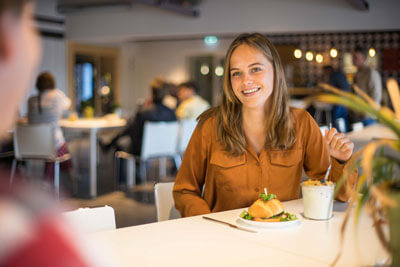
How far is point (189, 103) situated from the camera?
703 centimetres

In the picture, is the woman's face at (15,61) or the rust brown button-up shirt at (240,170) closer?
the woman's face at (15,61)

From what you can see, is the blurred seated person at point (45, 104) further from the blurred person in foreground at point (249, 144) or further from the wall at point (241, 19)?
the wall at point (241, 19)

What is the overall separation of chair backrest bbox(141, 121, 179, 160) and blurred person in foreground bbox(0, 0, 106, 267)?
5116mm

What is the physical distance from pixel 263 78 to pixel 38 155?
3.81 meters

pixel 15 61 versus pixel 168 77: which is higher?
pixel 168 77

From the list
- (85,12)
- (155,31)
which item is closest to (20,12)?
(155,31)

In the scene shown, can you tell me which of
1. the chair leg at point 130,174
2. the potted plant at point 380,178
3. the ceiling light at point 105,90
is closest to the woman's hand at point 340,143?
the potted plant at point 380,178

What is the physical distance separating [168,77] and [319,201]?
43.8ft

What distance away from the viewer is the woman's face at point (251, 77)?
211 centimetres

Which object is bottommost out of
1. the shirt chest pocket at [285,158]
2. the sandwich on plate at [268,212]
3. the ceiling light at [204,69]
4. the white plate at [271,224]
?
the white plate at [271,224]

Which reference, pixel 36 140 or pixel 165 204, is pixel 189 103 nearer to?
pixel 36 140

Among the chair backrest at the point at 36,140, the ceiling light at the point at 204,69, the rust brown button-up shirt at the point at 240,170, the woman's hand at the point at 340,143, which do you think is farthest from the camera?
the ceiling light at the point at 204,69

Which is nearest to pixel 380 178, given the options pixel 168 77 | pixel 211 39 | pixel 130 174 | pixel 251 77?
pixel 251 77

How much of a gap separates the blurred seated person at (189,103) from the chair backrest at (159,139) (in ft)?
3.56
